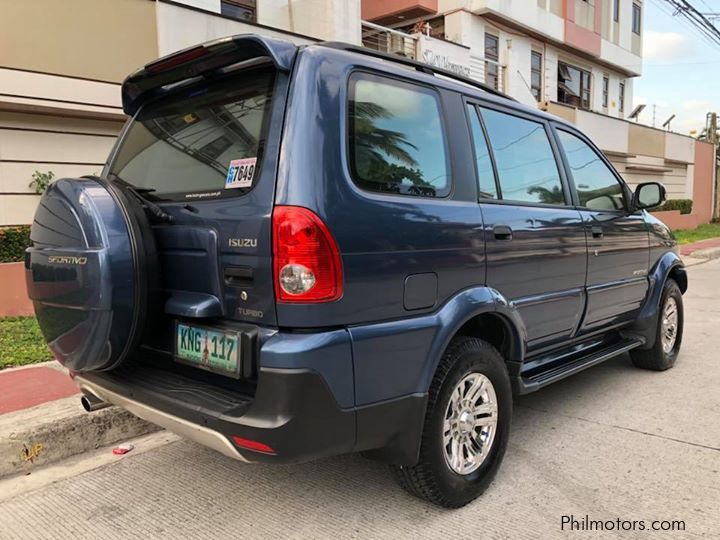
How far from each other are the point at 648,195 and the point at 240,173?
3378 mm

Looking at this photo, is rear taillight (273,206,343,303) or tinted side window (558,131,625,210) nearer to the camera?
rear taillight (273,206,343,303)

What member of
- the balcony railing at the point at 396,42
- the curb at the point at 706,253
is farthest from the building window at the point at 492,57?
the curb at the point at 706,253

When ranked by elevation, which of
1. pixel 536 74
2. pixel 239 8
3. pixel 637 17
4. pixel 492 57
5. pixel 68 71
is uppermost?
pixel 637 17

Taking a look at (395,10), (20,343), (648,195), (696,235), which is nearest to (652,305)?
(648,195)

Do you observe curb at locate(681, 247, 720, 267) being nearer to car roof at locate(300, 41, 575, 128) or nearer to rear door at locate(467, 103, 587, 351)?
rear door at locate(467, 103, 587, 351)

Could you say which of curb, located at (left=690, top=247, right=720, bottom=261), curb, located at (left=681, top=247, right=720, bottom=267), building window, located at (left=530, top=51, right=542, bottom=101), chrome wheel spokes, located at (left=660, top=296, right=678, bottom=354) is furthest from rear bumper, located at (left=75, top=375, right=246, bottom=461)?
building window, located at (left=530, top=51, right=542, bottom=101)

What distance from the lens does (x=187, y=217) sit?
2.57 metres

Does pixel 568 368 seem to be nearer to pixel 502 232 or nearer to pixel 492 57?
pixel 502 232

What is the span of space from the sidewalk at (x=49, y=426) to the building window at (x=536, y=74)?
1742cm

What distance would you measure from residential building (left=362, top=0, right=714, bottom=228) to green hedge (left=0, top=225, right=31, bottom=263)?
7871mm

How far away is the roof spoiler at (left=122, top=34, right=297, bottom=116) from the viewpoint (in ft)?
7.70

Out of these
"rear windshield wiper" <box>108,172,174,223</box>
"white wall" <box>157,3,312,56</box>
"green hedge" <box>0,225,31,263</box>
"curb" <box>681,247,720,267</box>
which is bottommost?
"curb" <box>681,247,720,267</box>

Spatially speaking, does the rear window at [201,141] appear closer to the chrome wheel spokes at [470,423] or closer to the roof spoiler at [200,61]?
the roof spoiler at [200,61]

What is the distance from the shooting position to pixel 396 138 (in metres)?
2.62
